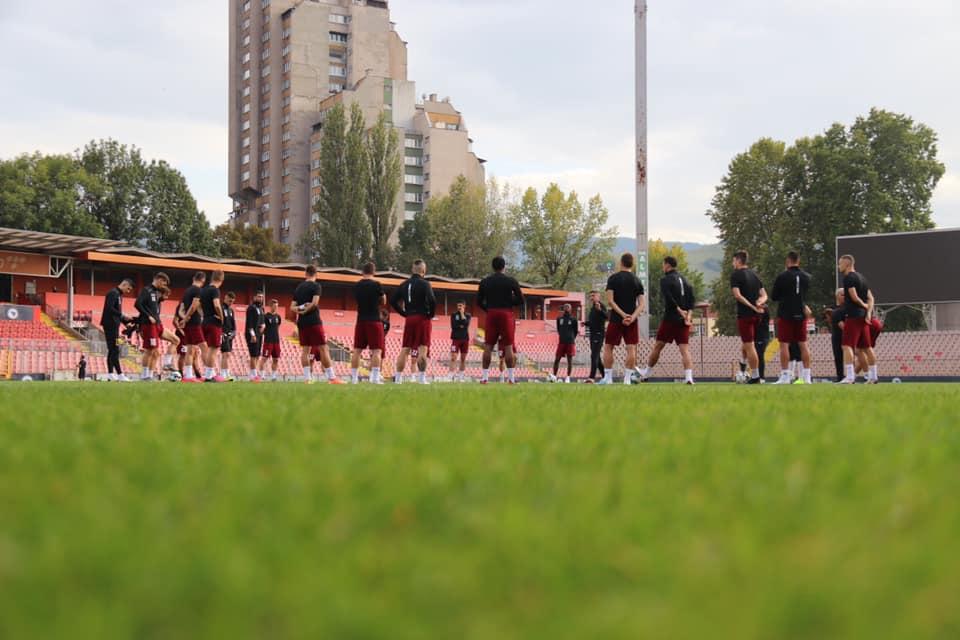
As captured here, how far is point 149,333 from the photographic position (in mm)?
19609

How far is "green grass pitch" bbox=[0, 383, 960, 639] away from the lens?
5.11 feet

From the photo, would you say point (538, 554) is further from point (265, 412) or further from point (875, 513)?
point (265, 412)

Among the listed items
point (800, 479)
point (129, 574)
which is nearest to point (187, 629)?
point (129, 574)

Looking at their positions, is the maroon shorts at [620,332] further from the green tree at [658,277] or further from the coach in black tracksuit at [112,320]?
the green tree at [658,277]

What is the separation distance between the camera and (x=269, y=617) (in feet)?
5.17

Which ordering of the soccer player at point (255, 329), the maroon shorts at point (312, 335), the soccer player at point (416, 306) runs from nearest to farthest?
the soccer player at point (416, 306)
the maroon shorts at point (312, 335)
the soccer player at point (255, 329)

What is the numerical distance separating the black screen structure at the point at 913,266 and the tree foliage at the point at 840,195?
1539cm

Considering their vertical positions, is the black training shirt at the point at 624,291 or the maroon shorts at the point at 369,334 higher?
the black training shirt at the point at 624,291

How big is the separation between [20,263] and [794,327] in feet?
121

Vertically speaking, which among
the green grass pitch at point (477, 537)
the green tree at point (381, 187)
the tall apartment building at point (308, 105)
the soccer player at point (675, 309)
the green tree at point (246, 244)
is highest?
the tall apartment building at point (308, 105)

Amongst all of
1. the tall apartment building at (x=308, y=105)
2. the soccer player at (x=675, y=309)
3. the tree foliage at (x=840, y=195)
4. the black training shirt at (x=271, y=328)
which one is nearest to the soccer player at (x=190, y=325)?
the black training shirt at (x=271, y=328)

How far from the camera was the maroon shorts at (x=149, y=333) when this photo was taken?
19594 mm

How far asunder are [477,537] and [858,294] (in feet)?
53.5

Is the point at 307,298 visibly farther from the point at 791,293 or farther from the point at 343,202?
the point at 343,202
